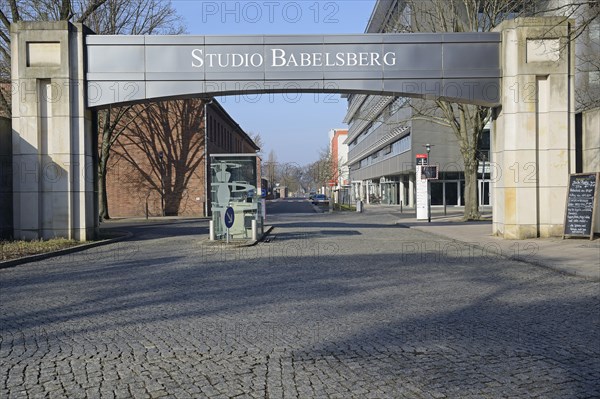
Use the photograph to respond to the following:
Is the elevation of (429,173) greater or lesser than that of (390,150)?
lesser

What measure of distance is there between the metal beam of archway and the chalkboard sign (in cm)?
380

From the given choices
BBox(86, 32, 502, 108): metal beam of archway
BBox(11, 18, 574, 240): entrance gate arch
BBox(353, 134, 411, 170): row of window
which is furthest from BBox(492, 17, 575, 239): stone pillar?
BBox(353, 134, 411, 170): row of window

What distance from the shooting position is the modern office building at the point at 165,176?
132 ft

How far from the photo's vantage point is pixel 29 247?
15828mm

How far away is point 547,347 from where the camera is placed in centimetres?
605

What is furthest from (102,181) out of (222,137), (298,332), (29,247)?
(298,332)

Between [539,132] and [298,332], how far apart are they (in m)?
14.2

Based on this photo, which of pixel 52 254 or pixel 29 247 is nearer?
pixel 52 254

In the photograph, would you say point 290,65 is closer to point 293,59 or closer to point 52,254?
point 293,59

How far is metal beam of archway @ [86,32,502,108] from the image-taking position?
18.3 m

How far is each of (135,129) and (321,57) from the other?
24585 mm

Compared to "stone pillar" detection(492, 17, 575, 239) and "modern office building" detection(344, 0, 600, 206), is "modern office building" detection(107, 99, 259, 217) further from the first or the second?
"stone pillar" detection(492, 17, 575, 239)

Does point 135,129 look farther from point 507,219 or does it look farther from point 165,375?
point 165,375

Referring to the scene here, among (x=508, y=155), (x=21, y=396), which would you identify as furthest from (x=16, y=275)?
(x=508, y=155)
